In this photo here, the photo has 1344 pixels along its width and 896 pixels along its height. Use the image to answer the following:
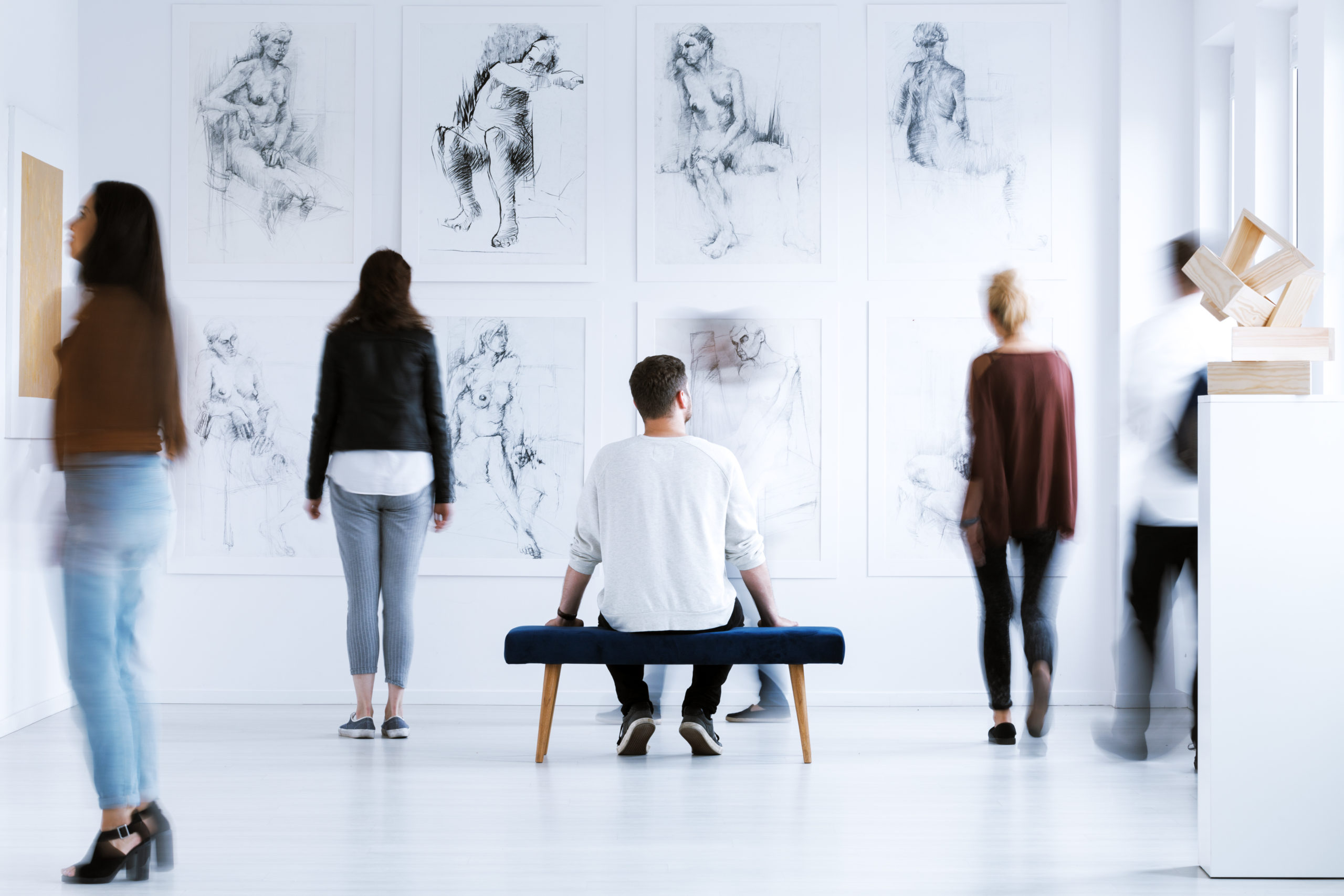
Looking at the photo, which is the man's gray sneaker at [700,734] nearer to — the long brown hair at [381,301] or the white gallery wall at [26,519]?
the long brown hair at [381,301]

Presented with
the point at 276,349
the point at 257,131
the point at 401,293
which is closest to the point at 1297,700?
the point at 401,293

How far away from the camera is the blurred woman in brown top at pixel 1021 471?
3.93 metres

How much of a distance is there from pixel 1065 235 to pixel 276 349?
Answer: 337 centimetres

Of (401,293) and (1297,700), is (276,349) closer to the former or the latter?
(401,293)

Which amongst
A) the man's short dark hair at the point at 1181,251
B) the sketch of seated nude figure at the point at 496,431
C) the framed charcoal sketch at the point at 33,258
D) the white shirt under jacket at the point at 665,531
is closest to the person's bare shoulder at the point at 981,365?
the man's short dark hair at the point at 1181,251

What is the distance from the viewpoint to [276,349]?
4895 millimetres

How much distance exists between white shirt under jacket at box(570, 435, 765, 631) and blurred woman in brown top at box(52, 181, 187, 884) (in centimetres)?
138

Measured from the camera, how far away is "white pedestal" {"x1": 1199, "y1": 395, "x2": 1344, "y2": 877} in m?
2.57

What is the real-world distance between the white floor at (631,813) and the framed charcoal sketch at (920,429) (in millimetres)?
786

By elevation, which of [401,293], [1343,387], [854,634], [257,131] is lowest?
[854,634]

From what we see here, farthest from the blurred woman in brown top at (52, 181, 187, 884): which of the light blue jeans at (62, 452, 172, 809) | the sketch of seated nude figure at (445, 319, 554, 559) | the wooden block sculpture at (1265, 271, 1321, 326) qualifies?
the wooden block sculpture at (1265, 271, 1321, 326)

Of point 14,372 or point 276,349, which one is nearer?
point 14,372

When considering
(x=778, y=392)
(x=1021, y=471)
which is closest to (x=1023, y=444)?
(x=1021, y=471)

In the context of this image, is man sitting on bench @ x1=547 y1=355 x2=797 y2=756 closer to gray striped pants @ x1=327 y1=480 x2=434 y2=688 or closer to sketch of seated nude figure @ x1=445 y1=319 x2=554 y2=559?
gray striped pants @ x1=327 y1=480 x2=434 y2=688
